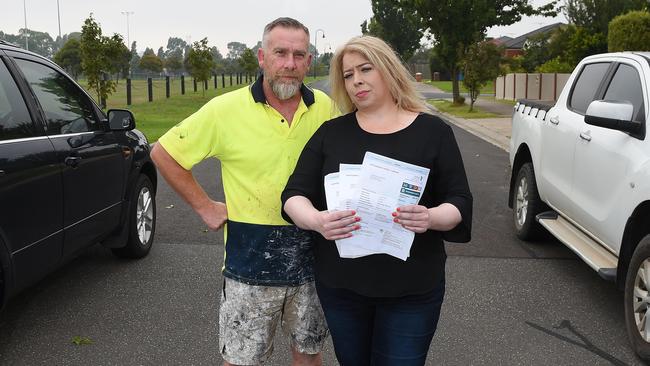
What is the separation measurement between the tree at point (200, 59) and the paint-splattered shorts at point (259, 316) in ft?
105

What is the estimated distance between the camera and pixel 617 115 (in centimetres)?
411

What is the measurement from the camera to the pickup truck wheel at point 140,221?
5434 millimetres

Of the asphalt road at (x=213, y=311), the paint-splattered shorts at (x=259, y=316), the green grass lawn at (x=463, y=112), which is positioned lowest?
the asphalt road at (x=213, y=311)

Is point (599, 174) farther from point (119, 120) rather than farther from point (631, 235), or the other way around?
point (119, 120)

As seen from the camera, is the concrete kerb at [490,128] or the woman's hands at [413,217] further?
the concrete kerb at [490,128]

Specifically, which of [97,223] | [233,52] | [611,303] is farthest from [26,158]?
[233,52]

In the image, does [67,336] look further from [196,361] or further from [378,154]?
[378,154]

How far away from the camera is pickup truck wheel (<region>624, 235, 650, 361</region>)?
3.69m

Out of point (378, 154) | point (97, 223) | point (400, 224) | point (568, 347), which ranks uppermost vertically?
point (378, 154)

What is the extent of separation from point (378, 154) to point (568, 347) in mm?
2417

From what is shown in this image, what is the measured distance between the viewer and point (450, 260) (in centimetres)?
573

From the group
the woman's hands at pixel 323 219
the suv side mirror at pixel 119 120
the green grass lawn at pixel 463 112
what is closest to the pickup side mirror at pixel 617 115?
the woman's hands at pixel 323 219

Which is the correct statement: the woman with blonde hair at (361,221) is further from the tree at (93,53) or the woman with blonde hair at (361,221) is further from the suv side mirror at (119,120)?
the tree at (93,53)

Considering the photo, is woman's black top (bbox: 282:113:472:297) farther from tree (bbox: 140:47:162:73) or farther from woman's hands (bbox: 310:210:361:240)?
tree (bbox: 140:47:162:73)
